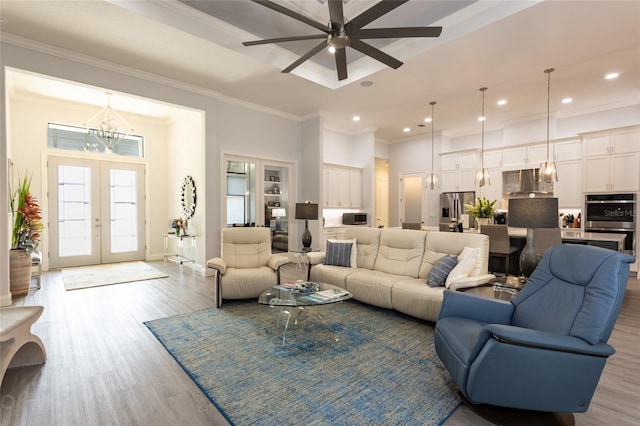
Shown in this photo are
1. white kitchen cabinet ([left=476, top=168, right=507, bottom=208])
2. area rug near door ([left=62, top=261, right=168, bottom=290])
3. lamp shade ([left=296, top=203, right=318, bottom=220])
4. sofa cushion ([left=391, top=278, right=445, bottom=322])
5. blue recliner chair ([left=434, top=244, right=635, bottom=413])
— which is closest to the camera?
blue recliner chair ([left=434, top=244, right=635, bottom=413])

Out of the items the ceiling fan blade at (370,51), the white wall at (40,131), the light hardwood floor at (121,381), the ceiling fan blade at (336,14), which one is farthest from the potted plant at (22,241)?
the ceiling fan blade at (370,51)

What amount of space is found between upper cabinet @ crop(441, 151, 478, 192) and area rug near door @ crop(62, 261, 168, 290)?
7.08m

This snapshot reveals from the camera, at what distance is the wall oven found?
18.0ft

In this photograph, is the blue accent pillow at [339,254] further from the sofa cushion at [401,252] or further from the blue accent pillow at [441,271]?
the blue accent pillow at [441,271]

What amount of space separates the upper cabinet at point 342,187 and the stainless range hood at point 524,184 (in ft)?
11.5

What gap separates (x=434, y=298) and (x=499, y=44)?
3288mm

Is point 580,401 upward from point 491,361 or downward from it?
downward

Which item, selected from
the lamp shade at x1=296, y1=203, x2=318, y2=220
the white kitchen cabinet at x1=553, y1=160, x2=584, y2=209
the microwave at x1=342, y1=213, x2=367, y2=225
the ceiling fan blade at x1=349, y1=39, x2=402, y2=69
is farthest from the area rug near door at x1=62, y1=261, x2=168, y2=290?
the white kitchen cabinet at x1=553, y1=160, x2=584, y2=209

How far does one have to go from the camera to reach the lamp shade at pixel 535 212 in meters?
2.72

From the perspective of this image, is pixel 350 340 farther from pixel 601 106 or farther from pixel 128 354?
pixel 601 106

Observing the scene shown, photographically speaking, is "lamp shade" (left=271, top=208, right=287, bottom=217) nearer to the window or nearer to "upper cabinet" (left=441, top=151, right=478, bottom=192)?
the window

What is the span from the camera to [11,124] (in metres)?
5.69

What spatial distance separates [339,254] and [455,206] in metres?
4.75

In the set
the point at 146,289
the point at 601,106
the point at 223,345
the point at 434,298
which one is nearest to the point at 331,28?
the point at 434,298
